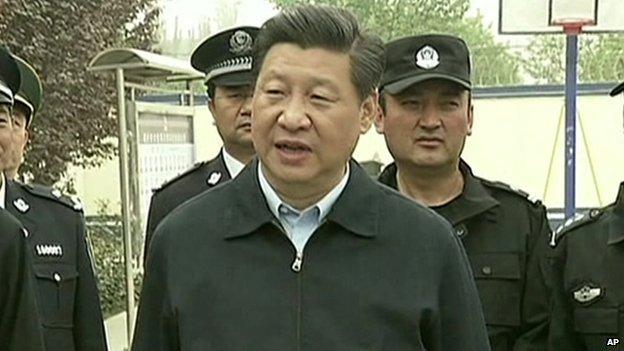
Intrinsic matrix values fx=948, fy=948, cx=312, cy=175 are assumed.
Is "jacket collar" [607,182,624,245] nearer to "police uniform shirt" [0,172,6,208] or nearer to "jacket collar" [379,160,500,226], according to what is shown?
"jacket collar" [379,160,500,226]

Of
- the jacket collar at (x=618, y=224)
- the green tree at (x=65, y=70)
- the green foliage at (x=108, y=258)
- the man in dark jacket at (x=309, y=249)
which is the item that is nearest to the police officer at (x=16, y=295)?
the man in dark jacket at (x=309, y=249)

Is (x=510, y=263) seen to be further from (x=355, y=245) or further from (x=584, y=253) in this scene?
(x=355, y=245)

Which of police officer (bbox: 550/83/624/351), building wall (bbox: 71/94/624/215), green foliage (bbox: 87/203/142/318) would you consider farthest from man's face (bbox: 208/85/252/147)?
building wall (bbox: 71/94/624/215)

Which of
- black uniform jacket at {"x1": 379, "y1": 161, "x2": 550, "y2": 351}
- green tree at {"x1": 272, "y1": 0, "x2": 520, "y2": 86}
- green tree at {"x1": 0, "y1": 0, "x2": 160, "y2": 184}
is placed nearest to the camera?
black uniform jacket at {"x1": 379, "y1": 161, "x2": 550, "y2": 351}

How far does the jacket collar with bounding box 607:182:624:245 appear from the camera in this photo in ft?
8.42

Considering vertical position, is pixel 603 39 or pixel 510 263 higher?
pixel 603 39

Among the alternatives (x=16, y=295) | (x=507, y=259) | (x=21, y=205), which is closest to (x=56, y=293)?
(x=21, y=205)

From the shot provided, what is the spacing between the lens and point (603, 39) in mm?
10648

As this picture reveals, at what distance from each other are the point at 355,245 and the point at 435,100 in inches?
41.3

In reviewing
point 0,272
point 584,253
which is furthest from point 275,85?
point 584,253

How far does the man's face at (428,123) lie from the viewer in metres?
2.84

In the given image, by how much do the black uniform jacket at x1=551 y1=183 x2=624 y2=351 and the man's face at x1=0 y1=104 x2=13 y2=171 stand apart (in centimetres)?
187

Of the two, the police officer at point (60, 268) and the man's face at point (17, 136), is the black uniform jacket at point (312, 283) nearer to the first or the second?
the police officer at point (60, 268)

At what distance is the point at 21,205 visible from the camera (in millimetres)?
3344
